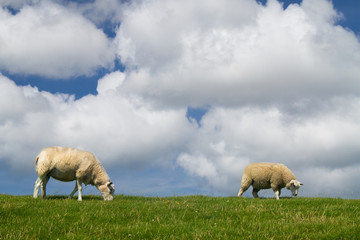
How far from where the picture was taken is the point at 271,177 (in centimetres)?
2255

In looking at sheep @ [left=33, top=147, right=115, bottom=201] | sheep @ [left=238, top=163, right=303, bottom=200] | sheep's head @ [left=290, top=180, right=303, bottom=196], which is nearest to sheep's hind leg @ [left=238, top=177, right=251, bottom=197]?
sheep @ [left=238, top=163, right=303, bottom=200]

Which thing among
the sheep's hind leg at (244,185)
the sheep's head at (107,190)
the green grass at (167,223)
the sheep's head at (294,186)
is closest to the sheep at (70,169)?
the sheep's head at (107,190)

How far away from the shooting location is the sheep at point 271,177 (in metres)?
22.5

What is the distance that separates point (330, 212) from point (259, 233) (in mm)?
5168

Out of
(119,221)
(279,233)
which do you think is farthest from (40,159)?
(279,233)

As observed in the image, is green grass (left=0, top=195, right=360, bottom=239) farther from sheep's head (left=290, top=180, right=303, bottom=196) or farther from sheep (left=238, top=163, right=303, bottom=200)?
sheep (left=238, top=163, right=303, bottom=200)

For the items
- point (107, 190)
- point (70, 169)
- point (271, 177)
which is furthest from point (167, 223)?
point (271, 177)

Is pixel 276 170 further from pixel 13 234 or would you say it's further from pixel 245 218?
pixel 13 234

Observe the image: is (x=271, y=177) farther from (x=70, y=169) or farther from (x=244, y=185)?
(x=70, y=169)

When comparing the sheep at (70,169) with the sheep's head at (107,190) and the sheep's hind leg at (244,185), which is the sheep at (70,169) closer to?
the sheep's head at (107,190)

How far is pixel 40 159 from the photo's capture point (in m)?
18.5

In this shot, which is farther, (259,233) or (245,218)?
(245,218)

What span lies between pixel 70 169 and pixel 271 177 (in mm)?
12344

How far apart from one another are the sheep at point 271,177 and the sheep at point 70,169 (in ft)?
30.2
